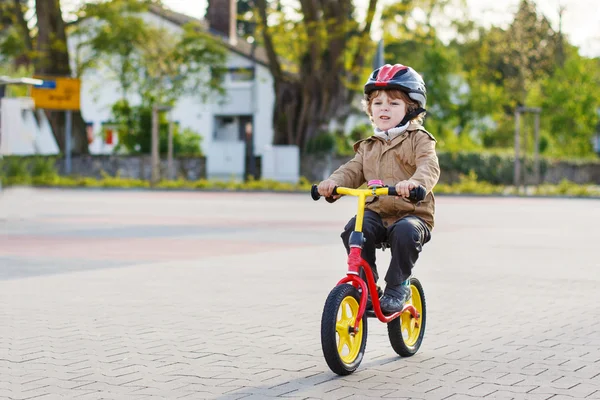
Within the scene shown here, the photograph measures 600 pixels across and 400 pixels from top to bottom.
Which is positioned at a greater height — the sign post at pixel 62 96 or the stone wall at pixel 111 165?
the sign post at pixel 62 96

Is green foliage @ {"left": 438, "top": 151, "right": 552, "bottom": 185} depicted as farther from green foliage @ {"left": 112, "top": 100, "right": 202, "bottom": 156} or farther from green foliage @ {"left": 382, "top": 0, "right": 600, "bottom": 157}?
green foliage @ {"left": 112, "top": 100, "right": 202, "bottom": 156}

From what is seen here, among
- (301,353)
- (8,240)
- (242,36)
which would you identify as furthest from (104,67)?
(301,353)

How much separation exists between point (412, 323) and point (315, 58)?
35.0 meters

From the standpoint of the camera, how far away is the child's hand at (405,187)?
220 inches

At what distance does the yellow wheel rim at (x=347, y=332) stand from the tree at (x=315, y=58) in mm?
34003

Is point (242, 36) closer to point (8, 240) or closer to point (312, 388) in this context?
point (8, 240)

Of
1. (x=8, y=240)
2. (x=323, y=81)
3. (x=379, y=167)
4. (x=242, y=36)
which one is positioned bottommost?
(x=8, y=240)

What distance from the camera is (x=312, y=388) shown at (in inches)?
218

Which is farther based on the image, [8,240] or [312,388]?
[8,240]

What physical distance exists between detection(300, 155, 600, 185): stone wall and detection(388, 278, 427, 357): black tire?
108 feet

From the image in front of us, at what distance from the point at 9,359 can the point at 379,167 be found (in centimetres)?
225

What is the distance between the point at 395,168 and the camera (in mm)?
6180

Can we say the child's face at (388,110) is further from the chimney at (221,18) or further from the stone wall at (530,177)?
the chimney at (221,18)

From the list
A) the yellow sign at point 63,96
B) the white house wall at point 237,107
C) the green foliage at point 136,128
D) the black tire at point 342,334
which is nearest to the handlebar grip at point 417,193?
the black tire at point 342,334
